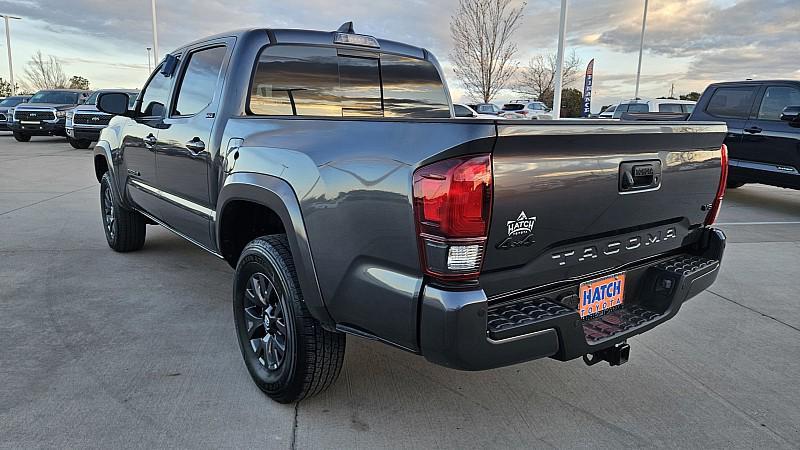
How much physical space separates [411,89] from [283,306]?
81.0 inches

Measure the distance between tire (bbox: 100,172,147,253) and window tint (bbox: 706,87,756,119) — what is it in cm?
884

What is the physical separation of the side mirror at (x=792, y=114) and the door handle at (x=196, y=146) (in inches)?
324

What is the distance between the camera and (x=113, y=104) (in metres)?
4.76

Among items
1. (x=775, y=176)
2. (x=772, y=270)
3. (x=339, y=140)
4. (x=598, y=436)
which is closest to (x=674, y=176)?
(x=598, y=436)

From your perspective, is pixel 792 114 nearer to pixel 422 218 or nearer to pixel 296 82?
pixel 296 82

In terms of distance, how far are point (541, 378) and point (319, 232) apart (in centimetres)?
164

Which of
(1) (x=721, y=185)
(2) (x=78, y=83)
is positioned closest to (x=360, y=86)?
(1) (x=721, y=185)

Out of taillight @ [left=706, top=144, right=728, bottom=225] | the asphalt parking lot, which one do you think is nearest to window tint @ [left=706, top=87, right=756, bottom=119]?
the asphalt parking lot

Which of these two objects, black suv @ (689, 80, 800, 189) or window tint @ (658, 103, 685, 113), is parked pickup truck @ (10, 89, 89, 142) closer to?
window tint @ (658, 103, 685, 113)

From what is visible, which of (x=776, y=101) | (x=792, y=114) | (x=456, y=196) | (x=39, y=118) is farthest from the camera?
(x=39, y=118)

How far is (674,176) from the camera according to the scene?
270cm

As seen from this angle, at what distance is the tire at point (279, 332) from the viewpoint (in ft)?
8.74

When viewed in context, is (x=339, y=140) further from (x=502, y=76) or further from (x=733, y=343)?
(x=502, y=76)

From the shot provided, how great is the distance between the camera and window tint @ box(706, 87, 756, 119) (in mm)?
9031
